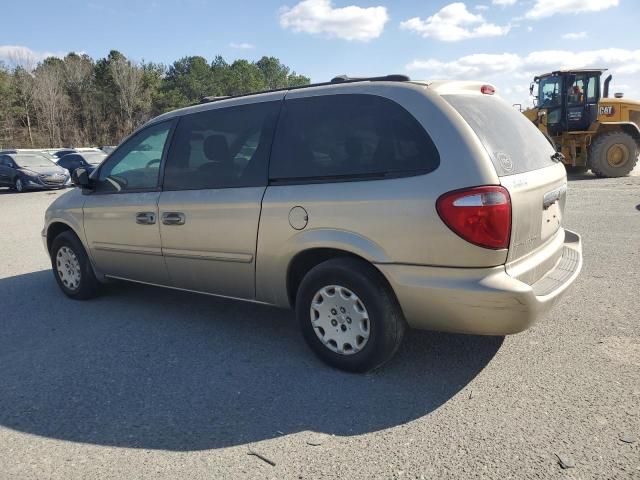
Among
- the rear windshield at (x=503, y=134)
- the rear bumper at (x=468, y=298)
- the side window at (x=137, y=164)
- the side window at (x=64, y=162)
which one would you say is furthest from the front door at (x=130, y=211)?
the side window at (x=64, y=162)

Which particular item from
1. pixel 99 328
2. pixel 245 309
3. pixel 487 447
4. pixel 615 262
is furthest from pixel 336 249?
pixel 615 262

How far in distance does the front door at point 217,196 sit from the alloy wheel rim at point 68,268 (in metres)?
1.49

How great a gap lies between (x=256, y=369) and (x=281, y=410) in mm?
607

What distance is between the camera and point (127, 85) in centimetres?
6191

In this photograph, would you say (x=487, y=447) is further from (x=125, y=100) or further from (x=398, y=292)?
(x=125, y=100)

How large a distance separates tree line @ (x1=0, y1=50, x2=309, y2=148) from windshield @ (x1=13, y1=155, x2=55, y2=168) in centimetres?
2842

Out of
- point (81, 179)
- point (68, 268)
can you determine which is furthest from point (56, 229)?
point (81, 179)

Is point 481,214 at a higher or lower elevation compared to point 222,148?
lower

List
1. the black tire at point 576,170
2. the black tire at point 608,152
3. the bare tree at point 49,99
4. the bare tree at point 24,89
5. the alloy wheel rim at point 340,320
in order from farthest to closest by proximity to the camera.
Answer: the bare tree at point 49,99 < the bare tree at point 24,89 < the black tire at point 576,170 < the black tire at point 608,152 < the alloy wheel rim at point 340,320

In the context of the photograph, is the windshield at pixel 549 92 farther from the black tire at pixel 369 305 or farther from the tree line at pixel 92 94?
the tree line at pixel 92 94

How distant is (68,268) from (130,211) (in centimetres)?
137

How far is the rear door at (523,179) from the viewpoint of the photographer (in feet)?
9.93

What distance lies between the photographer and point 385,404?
307 centimetres

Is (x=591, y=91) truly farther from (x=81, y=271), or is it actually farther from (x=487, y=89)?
(x=81, y=271)
